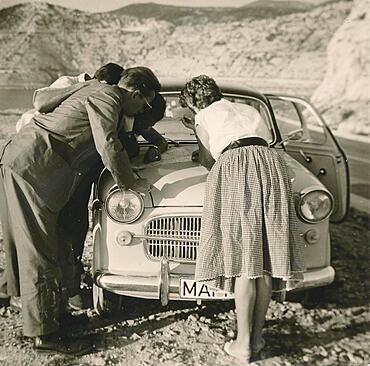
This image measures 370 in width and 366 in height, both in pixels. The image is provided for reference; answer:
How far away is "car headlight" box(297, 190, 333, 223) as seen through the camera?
251 cm

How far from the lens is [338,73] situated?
7.77 m

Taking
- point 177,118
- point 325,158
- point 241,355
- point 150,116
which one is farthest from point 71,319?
point 325,158

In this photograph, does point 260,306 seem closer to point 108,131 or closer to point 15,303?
point 108,131

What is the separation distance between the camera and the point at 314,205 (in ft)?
8.30

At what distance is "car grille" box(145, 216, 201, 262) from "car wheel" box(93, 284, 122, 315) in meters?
0.40

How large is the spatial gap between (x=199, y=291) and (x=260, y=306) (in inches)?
11.8

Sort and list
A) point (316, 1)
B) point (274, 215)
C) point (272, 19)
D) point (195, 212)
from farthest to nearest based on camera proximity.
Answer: point (272, 19) < point (316, 1) < point (195, 212) < point (274, 215)

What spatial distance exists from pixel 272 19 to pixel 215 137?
7.62 feet

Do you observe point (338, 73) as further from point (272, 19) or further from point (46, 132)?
point (46, 132)

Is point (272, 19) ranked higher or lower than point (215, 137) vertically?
higher

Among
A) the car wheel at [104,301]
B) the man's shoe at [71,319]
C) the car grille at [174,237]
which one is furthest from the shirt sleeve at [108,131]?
the man's shoe at [71,319]

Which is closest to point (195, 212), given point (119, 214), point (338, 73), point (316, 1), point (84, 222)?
point (119, 214)

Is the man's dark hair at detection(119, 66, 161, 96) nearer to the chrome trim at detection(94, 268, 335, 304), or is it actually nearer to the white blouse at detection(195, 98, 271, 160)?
the white blouse at detection(195, 98, 271, 160)

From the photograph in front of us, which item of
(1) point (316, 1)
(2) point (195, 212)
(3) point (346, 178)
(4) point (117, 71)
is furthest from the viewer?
(1) point (316, 1)
